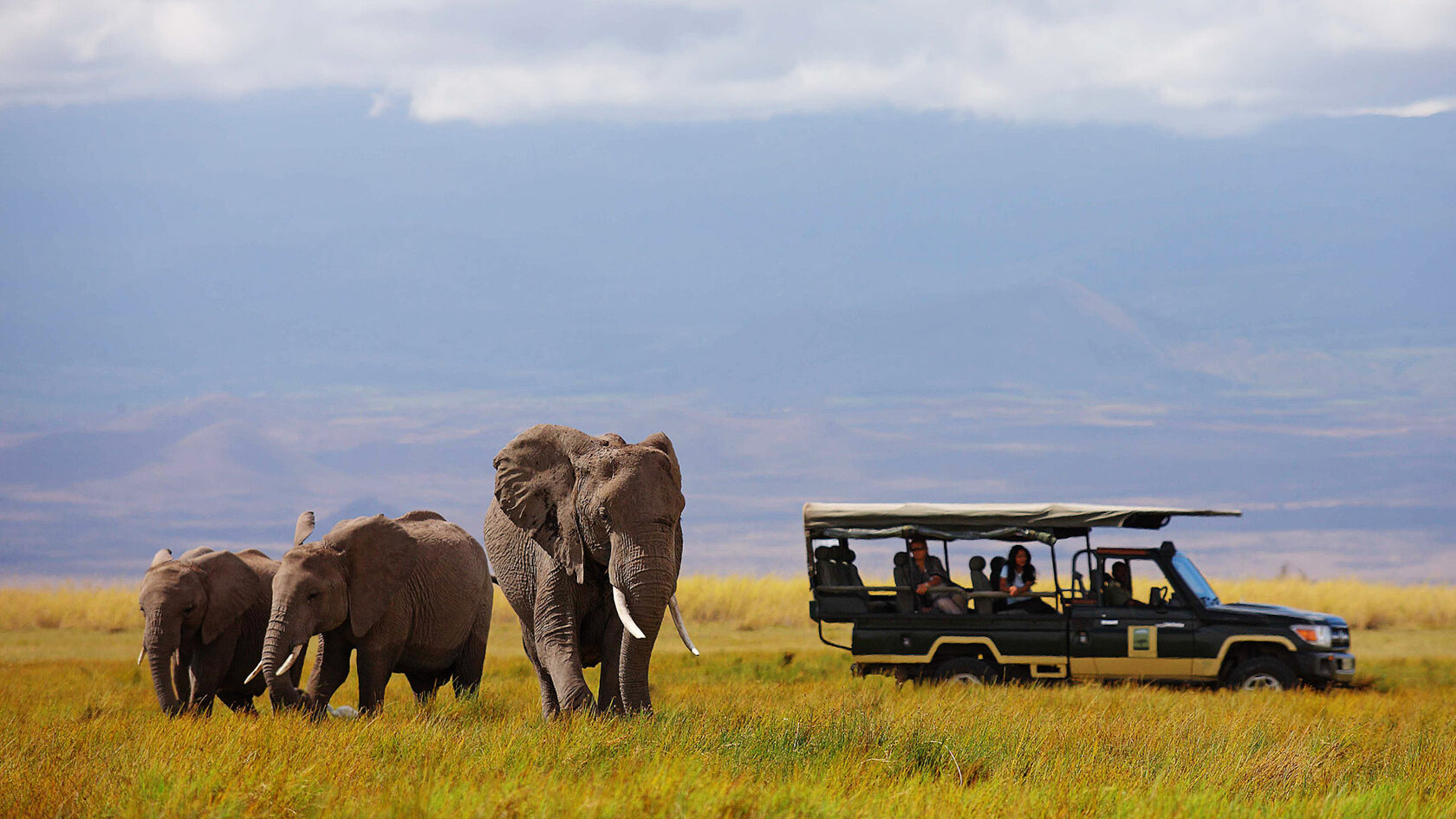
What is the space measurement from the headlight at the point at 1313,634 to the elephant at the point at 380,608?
33.1ft

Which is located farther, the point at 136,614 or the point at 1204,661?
the point at 136,614

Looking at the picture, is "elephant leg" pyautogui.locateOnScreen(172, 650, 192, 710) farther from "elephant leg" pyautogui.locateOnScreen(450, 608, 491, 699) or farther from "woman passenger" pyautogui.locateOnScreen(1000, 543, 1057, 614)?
"woman passenger" pyautogui.locateOnScreen(1000, 543, 1057, 614)

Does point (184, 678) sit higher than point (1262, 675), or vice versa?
point (184, 678)

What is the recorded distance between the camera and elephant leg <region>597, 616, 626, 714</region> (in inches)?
441

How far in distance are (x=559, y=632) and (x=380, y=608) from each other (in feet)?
9.34

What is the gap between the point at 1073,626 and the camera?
17.6 meters

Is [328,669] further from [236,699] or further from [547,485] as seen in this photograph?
[547,485]

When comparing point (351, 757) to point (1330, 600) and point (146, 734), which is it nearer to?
point (146, 734)

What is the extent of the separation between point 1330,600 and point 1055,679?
23.6 m

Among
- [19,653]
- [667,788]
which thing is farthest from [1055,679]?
[19,653]

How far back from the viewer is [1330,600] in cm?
3812

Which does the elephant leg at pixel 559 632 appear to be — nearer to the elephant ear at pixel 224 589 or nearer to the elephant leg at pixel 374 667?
the elephant leg at pixel 374 667

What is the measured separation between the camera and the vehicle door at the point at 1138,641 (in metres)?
17.5

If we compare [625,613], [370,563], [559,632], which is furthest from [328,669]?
[625,613]
